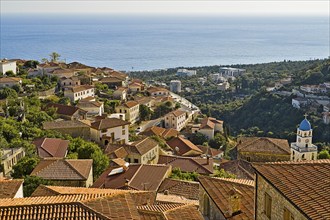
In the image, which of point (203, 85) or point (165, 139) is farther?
point (203, 85)

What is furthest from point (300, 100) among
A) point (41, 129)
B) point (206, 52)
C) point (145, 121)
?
point (206, 52)

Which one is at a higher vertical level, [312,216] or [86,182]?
[312,216]

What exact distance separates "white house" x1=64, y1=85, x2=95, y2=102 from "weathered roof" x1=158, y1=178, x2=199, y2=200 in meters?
25.5

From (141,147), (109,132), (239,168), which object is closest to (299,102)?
(109,132)

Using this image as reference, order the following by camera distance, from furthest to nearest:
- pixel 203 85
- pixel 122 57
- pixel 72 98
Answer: pixel 122 57, pixel 203 85, pixel 72 98

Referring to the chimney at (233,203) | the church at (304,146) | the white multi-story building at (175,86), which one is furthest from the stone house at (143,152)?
the white multi-story building at (175,86)

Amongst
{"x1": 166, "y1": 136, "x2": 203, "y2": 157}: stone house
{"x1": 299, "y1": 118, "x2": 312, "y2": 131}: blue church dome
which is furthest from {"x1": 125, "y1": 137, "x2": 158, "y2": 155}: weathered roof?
{"x1": 299, "y1": 118, "x2": 312, "y2": 131}: blue church dome

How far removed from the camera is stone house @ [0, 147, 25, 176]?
21.1 meters

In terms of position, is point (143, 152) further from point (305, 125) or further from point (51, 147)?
point (305, 125)

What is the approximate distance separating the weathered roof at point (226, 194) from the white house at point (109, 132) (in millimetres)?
20059

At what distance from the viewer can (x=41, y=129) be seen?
29.0 m

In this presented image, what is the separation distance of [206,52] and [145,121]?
407ft

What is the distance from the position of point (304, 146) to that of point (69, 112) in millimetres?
18448

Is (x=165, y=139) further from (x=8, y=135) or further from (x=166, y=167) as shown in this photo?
(x=166, y=167)
